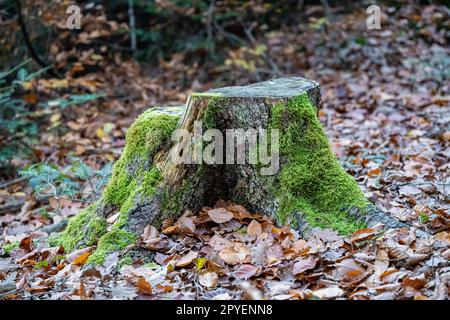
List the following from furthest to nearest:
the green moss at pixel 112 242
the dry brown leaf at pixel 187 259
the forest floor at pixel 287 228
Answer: the green moss at pixel 112 242 → the dry brown leaf at pixel 187 259 → the forest floor at pixel 287 228

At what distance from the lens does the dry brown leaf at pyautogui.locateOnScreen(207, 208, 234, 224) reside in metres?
3.75

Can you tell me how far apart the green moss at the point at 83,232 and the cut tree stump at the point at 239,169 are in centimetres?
1

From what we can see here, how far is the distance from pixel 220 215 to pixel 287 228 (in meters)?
0.50

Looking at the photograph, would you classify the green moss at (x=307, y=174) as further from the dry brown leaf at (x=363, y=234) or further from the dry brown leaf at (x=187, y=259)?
the dry brown leaf at (x=187, y=259)

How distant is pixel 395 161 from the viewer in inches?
215

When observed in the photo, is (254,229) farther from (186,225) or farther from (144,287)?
(144,287)

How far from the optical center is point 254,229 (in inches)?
144

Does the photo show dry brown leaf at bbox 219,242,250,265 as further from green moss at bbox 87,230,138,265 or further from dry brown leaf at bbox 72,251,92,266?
dry brown leaf at bbox 72,251,92,266

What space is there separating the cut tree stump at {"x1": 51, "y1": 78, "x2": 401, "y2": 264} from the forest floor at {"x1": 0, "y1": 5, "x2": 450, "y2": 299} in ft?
0.47

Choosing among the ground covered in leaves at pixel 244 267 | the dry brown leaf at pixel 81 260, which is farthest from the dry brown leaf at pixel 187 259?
the dry brown leaf at pixel 81 260

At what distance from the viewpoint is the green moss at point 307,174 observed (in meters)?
3.70

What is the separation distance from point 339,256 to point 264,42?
8.38 m
